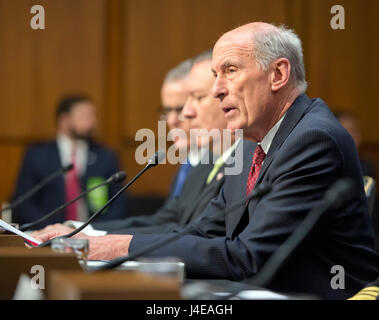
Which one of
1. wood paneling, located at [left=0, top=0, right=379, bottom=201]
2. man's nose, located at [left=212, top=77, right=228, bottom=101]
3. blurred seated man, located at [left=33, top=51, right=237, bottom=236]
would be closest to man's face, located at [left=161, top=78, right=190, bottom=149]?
blurred seated man, located at [left=33, top=51, right=237, bottom=236]

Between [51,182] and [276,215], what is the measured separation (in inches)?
159

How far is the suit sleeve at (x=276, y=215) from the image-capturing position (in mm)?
2033

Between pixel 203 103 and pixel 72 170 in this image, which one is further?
pixel 72 170

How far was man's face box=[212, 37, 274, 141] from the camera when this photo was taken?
8.23 ft

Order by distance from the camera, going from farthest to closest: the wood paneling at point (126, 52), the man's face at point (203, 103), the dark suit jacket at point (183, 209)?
1. the wood paneling at point (126, 52)
2. the man's face at point (203, 103)
3. the dark suit jacket at point (183, 209)

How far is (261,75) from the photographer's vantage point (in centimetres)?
251

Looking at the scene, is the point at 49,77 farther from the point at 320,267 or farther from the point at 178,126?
the point at 320,267

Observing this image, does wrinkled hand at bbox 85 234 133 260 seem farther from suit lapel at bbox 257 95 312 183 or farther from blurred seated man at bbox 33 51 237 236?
blurred seated man at bbox 33 51 237 236

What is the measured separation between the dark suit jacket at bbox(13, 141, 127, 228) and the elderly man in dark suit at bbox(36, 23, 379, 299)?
333cm

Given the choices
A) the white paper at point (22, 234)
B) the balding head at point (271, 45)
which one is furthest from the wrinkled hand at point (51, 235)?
the balding head at point (271, 45)

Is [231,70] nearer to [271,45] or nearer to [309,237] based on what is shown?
[271,45]

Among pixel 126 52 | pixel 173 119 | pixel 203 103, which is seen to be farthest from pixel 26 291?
pixel 126 52

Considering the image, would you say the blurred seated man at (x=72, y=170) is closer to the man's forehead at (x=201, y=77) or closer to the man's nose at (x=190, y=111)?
the man's nose at (x=190, y=111)

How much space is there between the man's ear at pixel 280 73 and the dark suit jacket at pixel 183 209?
81cm
